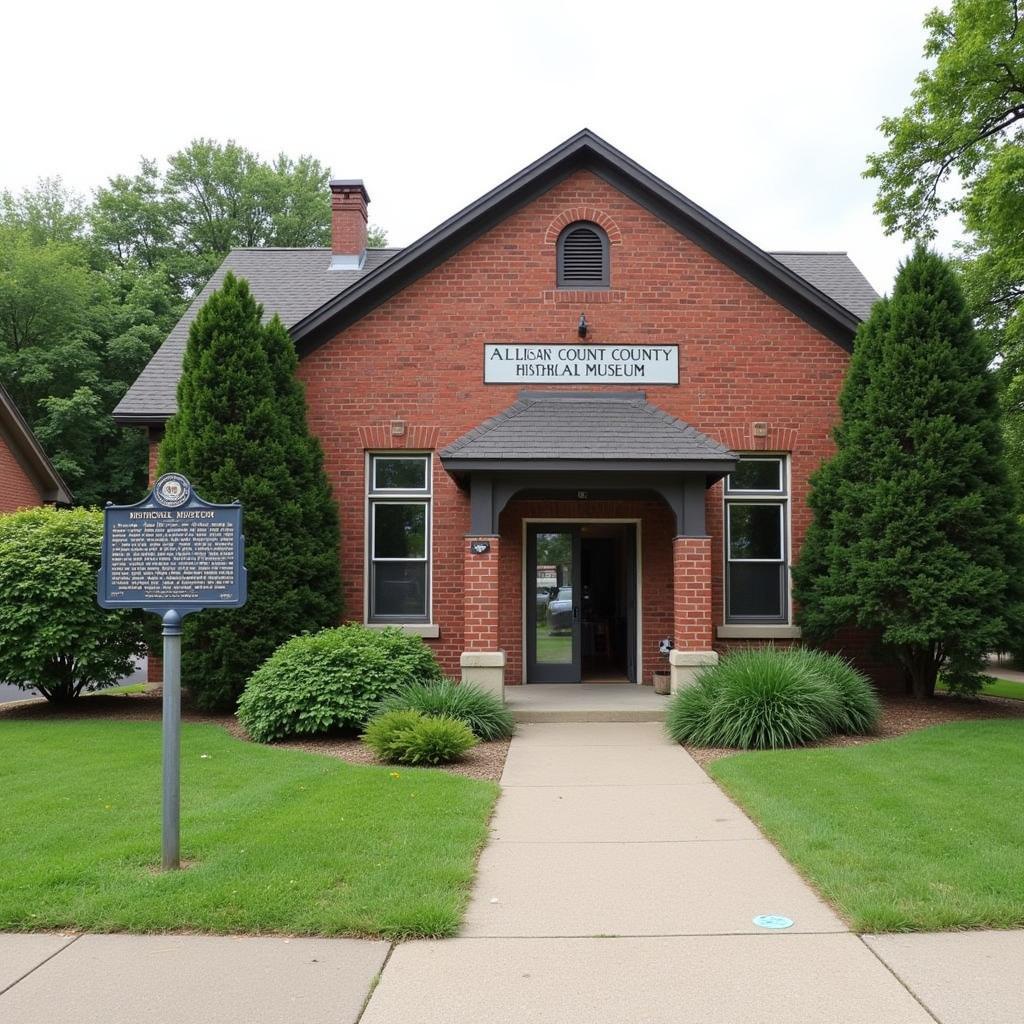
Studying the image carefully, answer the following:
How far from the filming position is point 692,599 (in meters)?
12.2

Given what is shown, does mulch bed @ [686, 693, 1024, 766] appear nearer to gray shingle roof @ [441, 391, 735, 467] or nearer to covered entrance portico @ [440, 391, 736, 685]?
covered entrance portico @ [440, 391, 736, 685]

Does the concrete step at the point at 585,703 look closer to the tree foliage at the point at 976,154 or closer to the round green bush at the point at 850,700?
the round green bush at the point at 850,700

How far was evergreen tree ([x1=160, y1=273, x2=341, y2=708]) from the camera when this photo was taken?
11898 mm

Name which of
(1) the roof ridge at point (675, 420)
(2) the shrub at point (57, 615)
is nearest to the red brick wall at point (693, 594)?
(1) the roof ridge at point (675, 420)

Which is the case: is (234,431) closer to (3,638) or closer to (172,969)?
(3,638)

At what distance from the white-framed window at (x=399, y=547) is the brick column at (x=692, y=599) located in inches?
147

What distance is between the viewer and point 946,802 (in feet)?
23.2

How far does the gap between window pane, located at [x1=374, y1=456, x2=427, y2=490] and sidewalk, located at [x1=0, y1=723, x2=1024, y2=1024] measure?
28.6 ft

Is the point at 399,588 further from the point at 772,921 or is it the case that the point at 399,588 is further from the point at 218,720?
the point at 772,921

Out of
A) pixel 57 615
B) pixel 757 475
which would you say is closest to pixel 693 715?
pixel 757 475

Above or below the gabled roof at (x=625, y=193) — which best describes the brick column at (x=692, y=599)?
below

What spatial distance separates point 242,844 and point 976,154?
1912 centimetres

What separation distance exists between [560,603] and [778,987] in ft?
33.5

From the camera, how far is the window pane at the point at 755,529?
14.0 m
